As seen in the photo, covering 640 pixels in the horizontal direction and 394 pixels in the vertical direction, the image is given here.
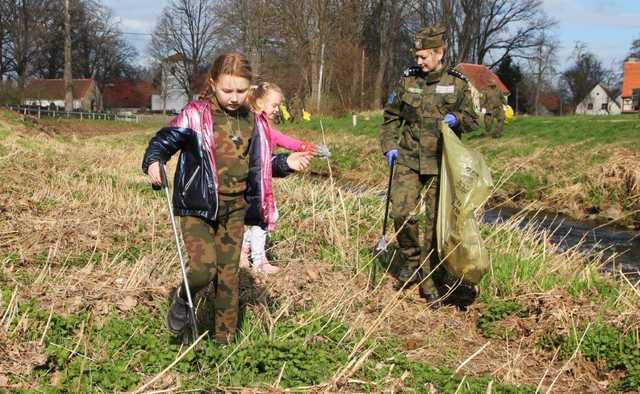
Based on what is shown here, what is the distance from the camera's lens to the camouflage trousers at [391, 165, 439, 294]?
595 cm

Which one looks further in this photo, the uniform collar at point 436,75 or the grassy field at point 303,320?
the uniform collar at point 436,75

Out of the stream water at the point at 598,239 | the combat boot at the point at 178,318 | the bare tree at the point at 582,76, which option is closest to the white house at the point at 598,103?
the bare tree at the point at 582,76

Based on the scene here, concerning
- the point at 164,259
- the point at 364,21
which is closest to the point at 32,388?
the point at 164,259

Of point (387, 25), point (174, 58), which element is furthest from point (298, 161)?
point (174, 58)

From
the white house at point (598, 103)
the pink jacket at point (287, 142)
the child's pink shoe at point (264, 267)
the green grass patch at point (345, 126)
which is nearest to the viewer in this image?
the pink jacket at point (287, 142)

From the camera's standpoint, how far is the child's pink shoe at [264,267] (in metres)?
6.08

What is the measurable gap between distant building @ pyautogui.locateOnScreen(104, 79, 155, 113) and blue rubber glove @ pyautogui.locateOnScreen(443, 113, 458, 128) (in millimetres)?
86637

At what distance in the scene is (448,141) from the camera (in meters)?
5.62

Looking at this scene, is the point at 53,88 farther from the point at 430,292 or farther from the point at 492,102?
the point at 430,292

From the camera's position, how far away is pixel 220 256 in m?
4.35

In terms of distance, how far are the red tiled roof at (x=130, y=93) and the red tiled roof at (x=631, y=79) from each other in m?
58.0

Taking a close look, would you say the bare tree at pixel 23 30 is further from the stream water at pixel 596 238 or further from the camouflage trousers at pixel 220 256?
the camouflage trousers at pixel 220 256

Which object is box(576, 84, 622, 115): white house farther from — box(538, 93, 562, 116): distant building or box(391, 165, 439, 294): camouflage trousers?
box(391, 165, 439, 294): camouflage trousers

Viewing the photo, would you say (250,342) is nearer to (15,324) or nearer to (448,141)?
(15,324)
